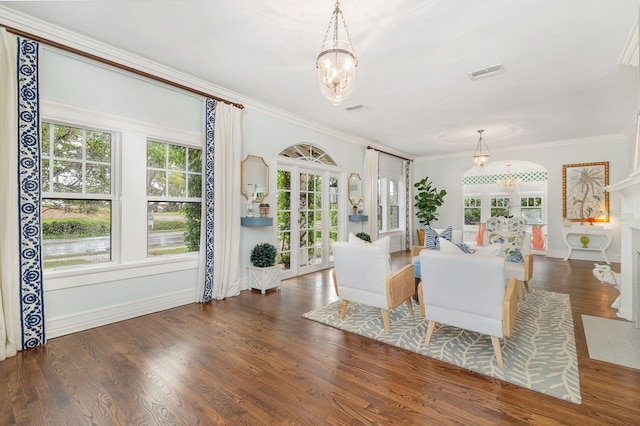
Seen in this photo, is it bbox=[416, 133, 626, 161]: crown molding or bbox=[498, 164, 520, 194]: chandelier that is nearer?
bbox=[416, 133, 626, 161]: crown molding

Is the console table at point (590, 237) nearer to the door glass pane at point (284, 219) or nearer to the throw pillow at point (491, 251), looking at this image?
the throw pillow at point (491, 251)

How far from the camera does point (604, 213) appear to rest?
7.03m

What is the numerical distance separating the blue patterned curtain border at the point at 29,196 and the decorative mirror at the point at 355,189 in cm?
528

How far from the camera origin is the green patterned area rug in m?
2.27

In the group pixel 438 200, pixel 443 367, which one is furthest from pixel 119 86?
pixel 438 200

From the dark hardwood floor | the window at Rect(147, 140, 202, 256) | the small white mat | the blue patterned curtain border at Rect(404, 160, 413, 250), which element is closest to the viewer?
the dark hardwood floor

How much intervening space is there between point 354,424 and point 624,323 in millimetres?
3376

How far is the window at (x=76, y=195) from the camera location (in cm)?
305

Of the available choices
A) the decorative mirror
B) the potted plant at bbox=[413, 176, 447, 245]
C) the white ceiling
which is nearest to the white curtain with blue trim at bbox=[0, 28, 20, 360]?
the white ceiling

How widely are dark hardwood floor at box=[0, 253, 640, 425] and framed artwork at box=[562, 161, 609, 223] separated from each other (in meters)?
5.48

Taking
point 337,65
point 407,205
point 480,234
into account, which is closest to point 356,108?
point 337,65

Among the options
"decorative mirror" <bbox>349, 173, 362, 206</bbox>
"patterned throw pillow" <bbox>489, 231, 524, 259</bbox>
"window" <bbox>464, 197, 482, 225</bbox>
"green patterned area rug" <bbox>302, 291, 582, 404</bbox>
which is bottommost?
"green patterned area rug" <bbox>302, 291, 582, 404</bbox>

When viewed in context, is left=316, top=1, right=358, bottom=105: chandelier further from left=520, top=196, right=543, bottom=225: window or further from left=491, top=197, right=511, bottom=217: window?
left=520, top=196, right=543, bottom=225: window

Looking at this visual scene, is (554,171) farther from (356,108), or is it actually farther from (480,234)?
(356,108)
